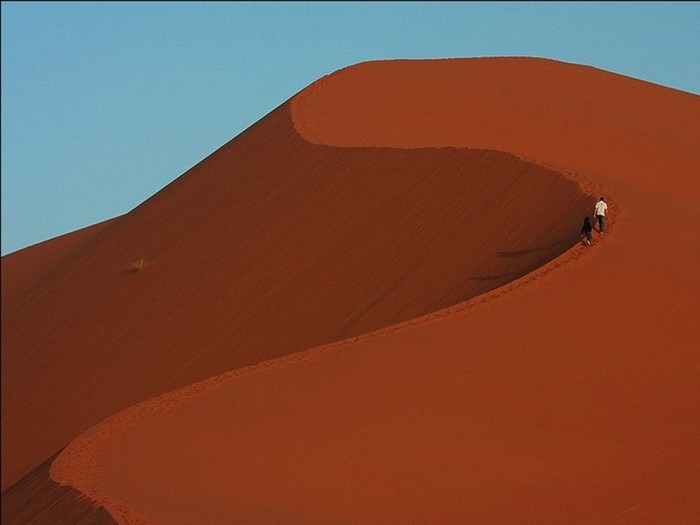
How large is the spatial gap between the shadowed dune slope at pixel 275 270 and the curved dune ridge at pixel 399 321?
0.06 m

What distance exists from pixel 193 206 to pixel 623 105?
38.4ft

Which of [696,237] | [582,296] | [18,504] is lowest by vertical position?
[18,504]

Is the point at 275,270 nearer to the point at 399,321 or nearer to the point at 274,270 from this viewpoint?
the point at 274,270

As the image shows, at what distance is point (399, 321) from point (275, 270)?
5.28 m

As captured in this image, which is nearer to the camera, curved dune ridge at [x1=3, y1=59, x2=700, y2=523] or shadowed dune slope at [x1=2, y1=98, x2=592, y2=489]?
curved dune ridge at [x1=3, y1=59, x2=700, y2=523]

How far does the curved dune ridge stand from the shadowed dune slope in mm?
65

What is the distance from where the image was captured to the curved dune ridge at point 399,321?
1261 centimetres

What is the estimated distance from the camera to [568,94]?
3644cm

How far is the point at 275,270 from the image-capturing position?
26.3 metres

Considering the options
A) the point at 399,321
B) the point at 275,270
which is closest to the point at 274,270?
the point at 275,270

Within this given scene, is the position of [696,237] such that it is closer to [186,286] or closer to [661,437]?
[661,437]

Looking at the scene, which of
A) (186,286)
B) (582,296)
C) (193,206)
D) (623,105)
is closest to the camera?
(582,296)

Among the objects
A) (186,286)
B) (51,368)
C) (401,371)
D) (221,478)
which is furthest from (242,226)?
(221,478)

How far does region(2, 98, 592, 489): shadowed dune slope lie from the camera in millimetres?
22891
